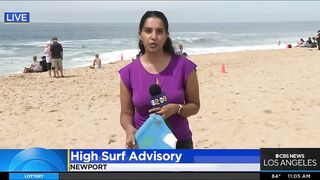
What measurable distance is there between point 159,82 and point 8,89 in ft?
35.5

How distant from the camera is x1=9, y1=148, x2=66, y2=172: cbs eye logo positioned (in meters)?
2.17

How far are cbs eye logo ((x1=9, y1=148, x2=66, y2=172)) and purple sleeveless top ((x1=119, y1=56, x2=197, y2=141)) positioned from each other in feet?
1.83

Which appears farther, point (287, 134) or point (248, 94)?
point (248, 94)

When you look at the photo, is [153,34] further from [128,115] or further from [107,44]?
[107,44]

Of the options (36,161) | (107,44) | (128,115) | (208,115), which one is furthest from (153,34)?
(107,44)

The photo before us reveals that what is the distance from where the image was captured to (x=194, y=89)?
6.80 ft

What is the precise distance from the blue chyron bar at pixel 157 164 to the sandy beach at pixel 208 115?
9.97ft

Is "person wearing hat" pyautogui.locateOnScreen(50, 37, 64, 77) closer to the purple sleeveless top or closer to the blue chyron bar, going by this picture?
the blue chyron bar

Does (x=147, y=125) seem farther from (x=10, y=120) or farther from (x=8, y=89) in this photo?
(x=8, y=89)

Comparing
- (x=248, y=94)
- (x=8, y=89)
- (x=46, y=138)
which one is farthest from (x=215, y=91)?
(x=8, y=89)

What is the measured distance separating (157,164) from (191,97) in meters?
0.44

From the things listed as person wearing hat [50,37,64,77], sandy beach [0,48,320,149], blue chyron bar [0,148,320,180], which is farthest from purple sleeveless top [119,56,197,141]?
person wearing hat [50,37,64,77]

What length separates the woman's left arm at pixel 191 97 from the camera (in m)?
2.04

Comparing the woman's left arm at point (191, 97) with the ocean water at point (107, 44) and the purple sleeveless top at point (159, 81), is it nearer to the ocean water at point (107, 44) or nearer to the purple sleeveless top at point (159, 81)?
the purple sleeveless top at point (159, 81)
